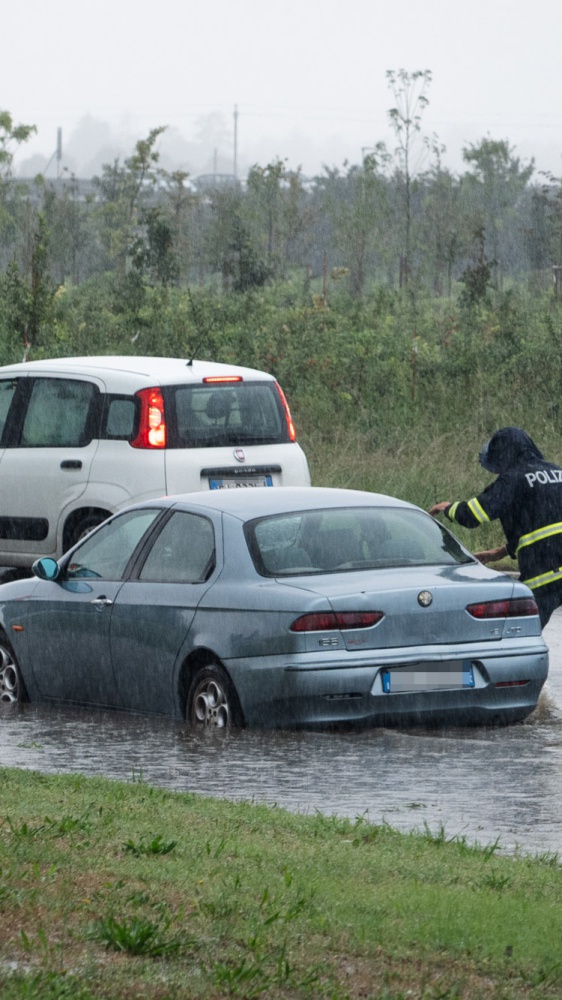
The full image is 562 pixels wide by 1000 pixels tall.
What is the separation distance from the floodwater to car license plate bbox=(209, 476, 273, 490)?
370 centimetres

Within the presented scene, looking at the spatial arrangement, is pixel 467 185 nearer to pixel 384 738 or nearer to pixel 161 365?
pixel 161 365

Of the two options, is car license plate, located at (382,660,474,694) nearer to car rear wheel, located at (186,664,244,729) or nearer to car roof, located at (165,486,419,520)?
car rear wheel, located at (186,664,244,729)

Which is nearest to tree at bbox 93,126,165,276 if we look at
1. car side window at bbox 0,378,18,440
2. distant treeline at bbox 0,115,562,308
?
distant treeline at bbox 0,115,562,308

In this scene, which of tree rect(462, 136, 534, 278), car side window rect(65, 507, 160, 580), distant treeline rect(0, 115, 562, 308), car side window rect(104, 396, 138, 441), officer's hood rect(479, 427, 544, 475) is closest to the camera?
car side window rect(65, 507, 160, 580)

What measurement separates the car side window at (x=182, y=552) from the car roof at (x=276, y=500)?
13cm

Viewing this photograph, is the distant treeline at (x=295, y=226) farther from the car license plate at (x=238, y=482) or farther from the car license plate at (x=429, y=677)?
the car license plate at (x=429, y=677)

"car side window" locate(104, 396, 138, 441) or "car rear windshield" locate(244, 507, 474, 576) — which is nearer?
"car rear windshield" locate(244, 507, 474, 576)

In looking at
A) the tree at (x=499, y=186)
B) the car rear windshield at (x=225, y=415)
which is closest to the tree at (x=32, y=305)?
the car rear windshield at (x=225, y=415)

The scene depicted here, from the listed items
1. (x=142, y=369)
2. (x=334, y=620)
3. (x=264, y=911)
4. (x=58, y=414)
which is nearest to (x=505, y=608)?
(x=334, y=620)

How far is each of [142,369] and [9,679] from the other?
13.0 ft

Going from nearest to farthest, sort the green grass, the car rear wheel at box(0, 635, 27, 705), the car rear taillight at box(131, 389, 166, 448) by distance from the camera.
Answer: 1. the green grass
2. the car rear wheel at box(0, 635, 27, 705)
3. the car rear taillight at box(131, 389, 166, 448)

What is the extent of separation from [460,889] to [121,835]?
4.47 feet

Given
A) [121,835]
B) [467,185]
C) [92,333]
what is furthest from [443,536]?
[467,185]

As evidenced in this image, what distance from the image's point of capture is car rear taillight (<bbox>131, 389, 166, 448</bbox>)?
550 inches
